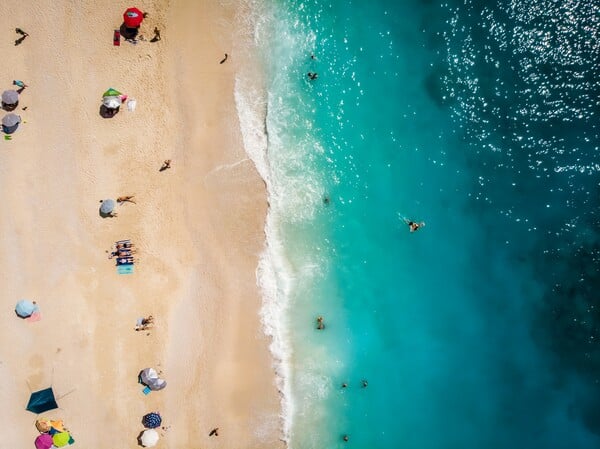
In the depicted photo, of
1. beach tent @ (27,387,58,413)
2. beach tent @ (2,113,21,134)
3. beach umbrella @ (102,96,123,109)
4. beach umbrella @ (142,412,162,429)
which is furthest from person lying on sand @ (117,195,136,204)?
beach umbrella @ (142,412,162,429)

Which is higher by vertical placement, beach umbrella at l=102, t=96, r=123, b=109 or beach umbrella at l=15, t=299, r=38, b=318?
beach umbrella at l=102, t=96, r=123, b=109

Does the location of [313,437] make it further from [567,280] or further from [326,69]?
[326,69]

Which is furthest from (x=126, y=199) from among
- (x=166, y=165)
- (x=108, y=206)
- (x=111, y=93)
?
(x=111, y=93)

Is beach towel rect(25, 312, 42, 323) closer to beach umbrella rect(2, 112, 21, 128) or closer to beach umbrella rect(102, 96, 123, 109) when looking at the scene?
beach umbrella rect(2, 112, 21, 128)

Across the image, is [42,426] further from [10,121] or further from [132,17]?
[132,17]

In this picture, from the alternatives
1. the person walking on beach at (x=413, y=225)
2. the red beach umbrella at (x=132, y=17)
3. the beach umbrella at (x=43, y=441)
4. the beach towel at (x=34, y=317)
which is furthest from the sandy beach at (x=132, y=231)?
the person walking on beach at (x=413, y=225)

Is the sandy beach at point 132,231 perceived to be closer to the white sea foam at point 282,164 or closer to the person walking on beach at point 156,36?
the person walking on beach at point 156,36
